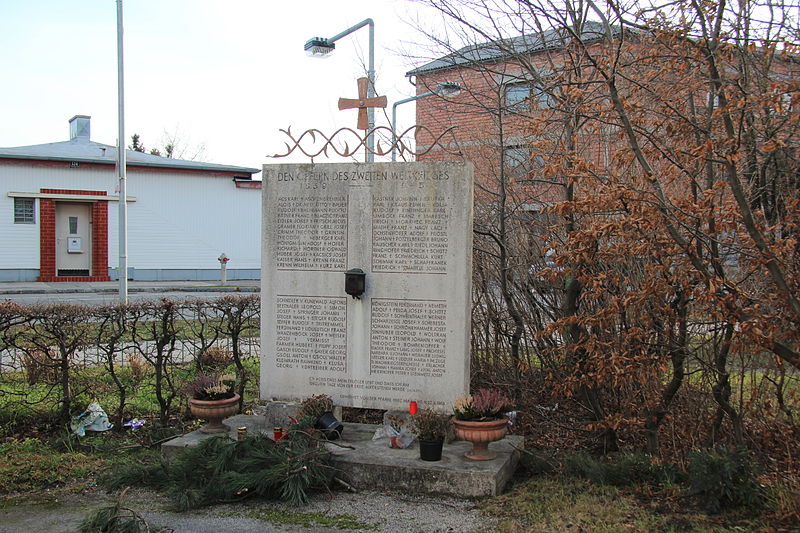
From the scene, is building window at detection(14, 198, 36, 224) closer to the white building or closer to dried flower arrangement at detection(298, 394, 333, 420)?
the white building

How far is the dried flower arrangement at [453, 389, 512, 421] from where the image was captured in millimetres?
5434

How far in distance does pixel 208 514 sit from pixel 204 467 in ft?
1.70

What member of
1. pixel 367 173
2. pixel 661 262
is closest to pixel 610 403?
pixel 661 262

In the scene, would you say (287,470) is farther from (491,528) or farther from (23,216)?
(23,216)

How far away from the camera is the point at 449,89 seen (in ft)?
25.3

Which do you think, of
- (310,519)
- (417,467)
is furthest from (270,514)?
(417,467)

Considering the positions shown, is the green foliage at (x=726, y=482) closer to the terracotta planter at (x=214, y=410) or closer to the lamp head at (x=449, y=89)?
the terracotta planter at (x=214, y=410)

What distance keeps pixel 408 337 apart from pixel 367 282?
1.94 feet

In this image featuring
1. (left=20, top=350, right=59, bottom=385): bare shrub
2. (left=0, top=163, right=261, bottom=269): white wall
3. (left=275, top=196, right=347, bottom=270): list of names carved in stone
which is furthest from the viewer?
(left=0, top=163, right=261, bottom=269): white wall

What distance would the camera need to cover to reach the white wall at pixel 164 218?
83.3ft

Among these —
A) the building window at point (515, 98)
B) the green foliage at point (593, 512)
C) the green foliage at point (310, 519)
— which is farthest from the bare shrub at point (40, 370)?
the building window at point (515, 98)

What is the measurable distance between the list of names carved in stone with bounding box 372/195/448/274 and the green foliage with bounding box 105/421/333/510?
1.55 m

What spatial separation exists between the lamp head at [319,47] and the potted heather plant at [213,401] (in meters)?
8.88

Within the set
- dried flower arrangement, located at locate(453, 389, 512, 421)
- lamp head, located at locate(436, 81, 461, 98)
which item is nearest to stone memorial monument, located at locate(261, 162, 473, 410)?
dried flower arrangement, located at locate(453, 389, 512, 421)
